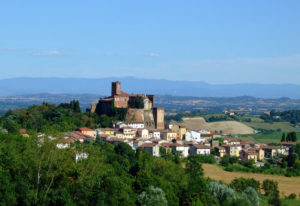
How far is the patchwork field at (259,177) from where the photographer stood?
143 feet

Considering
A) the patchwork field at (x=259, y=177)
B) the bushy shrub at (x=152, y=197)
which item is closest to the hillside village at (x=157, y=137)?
the patchwork field at (x=259, y=177)

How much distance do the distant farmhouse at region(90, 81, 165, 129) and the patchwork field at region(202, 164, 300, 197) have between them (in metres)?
14.7

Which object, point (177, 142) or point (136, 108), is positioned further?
point (136, 108)

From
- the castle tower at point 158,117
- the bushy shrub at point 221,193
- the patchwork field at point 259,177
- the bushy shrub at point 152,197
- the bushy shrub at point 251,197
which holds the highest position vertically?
the castle tower at point 158,117

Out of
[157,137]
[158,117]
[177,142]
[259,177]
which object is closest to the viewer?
[259,177]

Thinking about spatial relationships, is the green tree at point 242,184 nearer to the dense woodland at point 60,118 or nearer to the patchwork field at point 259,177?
the patchwork field at point 259,177

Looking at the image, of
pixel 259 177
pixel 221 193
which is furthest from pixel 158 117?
pixel 221 193

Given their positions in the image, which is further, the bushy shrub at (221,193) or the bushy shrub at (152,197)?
the bushy shrub at (221,193)

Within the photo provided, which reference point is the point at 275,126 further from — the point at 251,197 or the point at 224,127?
the point at 251,197

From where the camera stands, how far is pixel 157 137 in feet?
199

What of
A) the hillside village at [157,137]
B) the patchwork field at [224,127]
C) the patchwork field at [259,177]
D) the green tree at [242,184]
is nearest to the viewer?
the green tree at [242,184]

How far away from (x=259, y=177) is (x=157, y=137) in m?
15.2

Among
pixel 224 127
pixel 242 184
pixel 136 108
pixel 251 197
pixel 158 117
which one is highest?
pixel 136 108

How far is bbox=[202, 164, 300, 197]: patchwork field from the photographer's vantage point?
1714 inches
